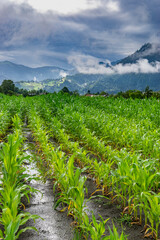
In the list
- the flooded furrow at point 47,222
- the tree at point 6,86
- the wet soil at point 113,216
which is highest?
the tree at point 6,86

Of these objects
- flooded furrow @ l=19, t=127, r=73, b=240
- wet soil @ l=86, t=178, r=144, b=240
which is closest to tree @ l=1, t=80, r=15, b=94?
flooded furrow @ l=19, t=127, r=73, b=240

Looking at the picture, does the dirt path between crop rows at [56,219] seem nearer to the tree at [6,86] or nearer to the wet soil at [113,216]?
the wet soil at [113,216]

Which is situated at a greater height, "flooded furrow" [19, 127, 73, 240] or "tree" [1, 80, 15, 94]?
"tree" [1, 80, 15, 94]

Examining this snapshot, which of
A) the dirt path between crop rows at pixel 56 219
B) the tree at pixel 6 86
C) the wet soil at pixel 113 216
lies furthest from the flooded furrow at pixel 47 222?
the tree at pixel 6 86

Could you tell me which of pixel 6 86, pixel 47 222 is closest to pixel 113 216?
pixel 47 222

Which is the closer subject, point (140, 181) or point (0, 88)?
point (140, 181)

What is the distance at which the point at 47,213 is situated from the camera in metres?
3.45

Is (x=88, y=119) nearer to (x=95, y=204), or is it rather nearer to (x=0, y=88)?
(x=95, y=204)

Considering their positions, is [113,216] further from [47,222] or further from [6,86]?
[6,86]

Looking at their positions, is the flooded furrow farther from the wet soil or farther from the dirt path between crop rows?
the wet soil

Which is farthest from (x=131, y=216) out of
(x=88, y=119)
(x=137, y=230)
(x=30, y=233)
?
(x=88, y=119)

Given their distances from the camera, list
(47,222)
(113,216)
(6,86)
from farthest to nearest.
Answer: (6,86) → (113,216) → (47,222)

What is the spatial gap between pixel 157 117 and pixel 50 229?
27.9 feet

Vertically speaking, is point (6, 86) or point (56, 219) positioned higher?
point (6, 86)
